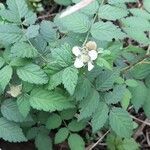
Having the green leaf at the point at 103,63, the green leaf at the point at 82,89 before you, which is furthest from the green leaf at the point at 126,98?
the green leaf at the point at 103,63

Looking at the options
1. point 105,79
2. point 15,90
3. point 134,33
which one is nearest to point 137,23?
point 134,33

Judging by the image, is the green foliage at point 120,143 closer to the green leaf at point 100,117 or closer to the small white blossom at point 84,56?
the green leaf at point 100,117

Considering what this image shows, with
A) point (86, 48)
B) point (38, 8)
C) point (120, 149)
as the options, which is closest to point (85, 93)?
point (86, 48)

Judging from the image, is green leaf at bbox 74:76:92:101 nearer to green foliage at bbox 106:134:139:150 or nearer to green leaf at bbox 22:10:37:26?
green leaf at bbox 22:10:37:26

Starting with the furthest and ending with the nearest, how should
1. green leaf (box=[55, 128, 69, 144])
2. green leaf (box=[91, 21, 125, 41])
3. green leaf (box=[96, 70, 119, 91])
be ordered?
→ green leaf (box=[55, 128, 69, 144]) < green leaf (box=[96, 70, 119, 91]) < green leaf (box=[91, 21, 125, 41])

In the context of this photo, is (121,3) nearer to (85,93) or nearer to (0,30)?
(85,93)

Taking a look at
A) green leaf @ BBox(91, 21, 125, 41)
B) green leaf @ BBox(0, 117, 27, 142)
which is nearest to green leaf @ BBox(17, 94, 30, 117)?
green leaf @ BBox(0, 117, 27, 142)
